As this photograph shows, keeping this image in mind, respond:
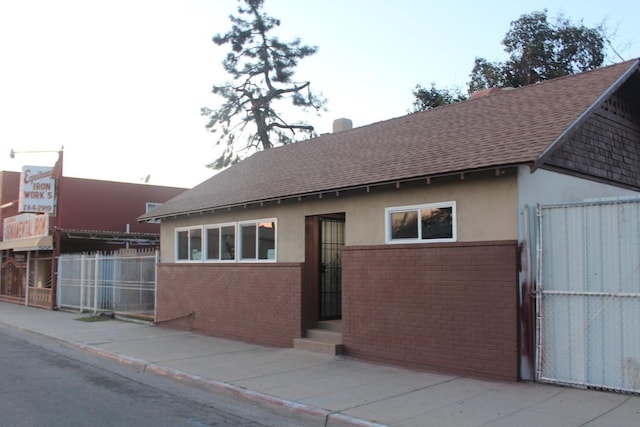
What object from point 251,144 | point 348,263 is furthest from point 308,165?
point 251,144

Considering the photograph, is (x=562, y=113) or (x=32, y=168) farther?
(x=32, y=168)

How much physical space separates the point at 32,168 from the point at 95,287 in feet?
20.0

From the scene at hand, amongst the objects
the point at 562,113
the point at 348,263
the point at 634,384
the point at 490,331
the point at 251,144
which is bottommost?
the point at 634,384

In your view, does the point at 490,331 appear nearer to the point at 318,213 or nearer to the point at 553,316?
the point at 553,316

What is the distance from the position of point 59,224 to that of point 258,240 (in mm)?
12899

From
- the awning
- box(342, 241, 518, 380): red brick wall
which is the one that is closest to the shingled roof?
box(342, 241, 518, 380): red brick wall

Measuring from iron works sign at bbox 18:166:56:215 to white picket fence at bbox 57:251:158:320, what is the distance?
6.83ft

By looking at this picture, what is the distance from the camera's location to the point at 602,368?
7832 millimetres

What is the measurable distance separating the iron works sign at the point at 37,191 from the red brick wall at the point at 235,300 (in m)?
8.11

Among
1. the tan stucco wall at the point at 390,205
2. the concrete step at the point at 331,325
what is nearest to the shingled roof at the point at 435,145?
the tan stucco wall at the point at 390,205

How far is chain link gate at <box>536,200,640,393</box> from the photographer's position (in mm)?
7699

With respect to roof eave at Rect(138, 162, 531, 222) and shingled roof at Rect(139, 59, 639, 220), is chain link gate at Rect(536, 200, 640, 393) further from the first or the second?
shingled roof at Rect(139, 59, 639, 220)

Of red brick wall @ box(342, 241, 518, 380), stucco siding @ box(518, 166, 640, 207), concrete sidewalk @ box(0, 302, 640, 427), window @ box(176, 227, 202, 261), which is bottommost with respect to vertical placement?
concrete sidewalk @ box(0, 302, 640, 427)

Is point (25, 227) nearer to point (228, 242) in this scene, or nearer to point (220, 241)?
point (220, 241)
